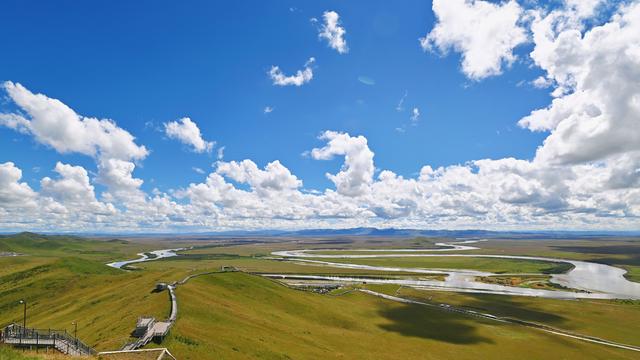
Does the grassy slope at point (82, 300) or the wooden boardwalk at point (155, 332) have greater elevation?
the wooden boardwalk at point (155, 332)

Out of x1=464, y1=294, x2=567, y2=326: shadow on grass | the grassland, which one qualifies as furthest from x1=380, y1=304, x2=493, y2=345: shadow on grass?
x1=464, y1=294, x2=567, y2=326: shadow on grass

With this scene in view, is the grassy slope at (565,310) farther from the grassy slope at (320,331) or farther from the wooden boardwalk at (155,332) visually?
the wooden boardwalk at (155,332)

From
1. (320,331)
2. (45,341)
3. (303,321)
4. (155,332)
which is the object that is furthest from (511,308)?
(45,341)

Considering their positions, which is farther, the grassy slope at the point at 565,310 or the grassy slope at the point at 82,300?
the grassy slope at the point at 565,310

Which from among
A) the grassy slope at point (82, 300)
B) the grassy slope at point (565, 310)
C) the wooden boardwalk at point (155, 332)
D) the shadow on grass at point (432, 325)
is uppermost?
the wooden boardwalk at point (155, 332)

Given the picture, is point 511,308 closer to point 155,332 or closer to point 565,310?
point 565,310

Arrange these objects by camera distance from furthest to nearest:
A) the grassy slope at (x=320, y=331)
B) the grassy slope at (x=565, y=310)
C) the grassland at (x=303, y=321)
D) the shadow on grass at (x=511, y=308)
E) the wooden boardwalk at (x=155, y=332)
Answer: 1. the shadow on grass at (x=511, y=308)
2. the grassy slope at (x=565, y=310)
3. the grassland at (x=303, y=321)
4. the grassy slope at (x=320, y=331)
5. the wooden boardwalk at (x=155, y=332)

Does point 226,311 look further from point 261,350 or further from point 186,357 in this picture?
point 186,357

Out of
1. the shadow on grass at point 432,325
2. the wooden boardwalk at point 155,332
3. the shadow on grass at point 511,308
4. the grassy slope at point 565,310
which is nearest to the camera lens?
the wooden boardwalk at point 155,332

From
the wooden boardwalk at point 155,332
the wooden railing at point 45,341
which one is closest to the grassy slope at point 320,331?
the wooden boardwalk at point 155,332

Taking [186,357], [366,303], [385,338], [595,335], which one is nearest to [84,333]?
[186,357]
